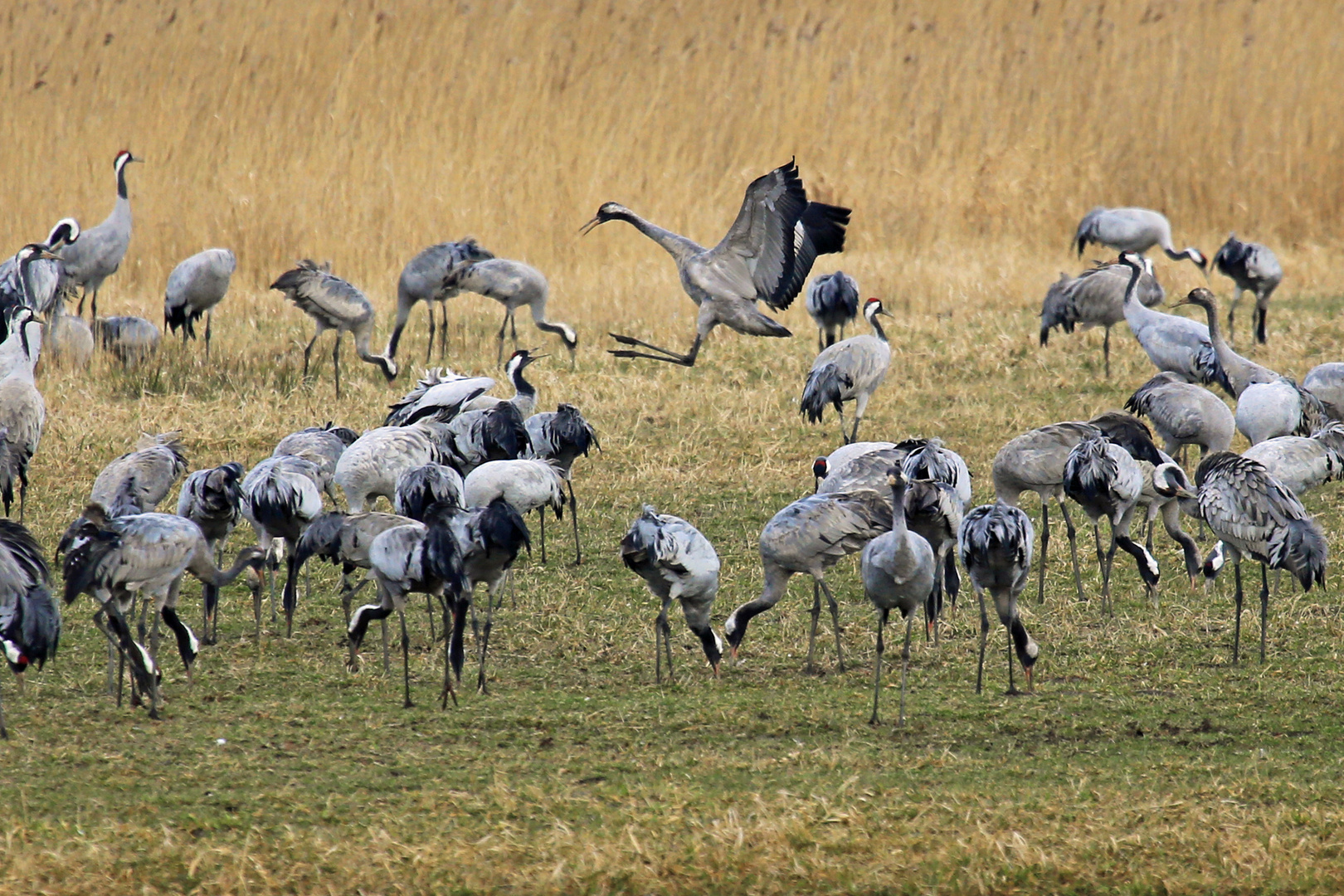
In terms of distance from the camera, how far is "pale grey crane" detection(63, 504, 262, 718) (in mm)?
5758

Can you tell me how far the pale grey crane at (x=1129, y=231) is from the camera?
16.7m

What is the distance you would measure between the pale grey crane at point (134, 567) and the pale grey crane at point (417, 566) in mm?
713

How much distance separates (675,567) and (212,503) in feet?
6.69

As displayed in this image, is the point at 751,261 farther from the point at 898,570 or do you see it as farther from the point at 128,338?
the point at 128,338

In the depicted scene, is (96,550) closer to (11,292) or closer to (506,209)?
(11,292)

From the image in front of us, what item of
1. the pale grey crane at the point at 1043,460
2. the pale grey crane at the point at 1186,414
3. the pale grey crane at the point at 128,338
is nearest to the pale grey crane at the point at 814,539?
the pale grey crane at the point at 1043,460

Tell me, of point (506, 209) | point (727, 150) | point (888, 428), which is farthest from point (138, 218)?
point (888, 428)

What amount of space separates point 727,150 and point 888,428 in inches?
309

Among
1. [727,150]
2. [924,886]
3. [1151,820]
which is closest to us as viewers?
[924,886]

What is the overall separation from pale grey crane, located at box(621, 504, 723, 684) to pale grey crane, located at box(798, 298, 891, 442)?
384 centimetres

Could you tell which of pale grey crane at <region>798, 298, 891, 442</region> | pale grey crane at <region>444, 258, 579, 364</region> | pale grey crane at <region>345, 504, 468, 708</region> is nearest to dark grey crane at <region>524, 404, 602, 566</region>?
pale grey crane at <region>798, 298, 891, 442</region>

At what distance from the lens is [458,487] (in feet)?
24.3

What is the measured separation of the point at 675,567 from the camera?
6520 millimetres

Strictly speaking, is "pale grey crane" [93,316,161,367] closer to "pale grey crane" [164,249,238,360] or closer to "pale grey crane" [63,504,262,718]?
"pale grey crane" [164,249,238,360]
